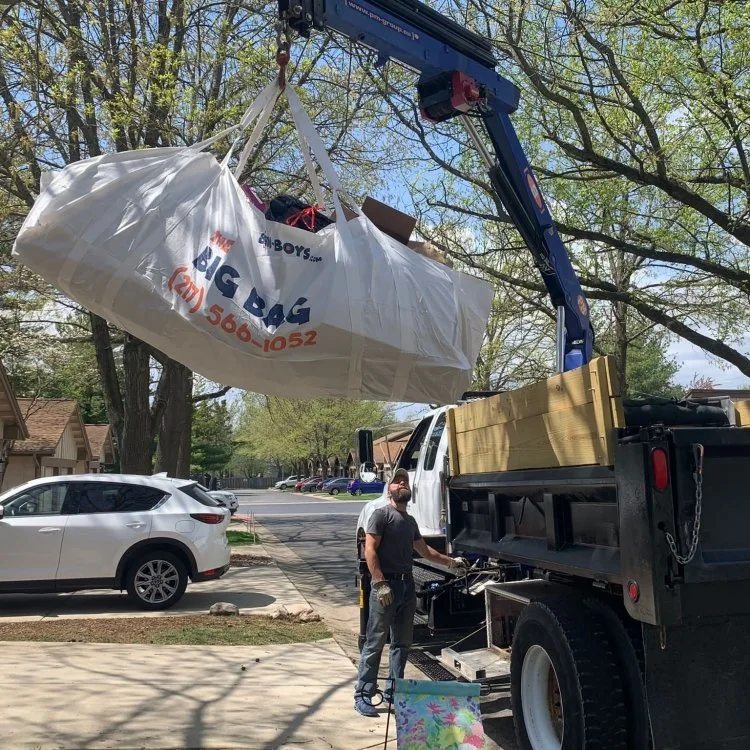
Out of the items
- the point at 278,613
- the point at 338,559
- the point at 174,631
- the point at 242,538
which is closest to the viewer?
the point at 174,631

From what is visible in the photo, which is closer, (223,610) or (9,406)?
(223,610)

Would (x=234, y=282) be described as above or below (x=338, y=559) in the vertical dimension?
above

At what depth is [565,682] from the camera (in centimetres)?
397

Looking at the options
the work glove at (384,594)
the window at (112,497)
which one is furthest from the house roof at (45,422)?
the work glove at (384,594)

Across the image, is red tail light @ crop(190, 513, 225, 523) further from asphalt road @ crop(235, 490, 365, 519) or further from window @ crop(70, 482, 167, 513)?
asphalt road @ crop(235, 490, 365, 519)

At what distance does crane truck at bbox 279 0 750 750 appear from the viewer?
3361 millimetres

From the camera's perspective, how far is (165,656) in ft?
24.1

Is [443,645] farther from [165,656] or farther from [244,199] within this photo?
[244,199]

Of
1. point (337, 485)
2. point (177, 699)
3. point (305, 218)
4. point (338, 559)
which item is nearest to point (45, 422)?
point (338, 559)

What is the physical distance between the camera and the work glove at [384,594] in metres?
5.98

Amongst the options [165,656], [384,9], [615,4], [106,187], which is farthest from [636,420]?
[615,4]

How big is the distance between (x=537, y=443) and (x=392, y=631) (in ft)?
8.53

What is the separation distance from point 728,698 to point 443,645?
3900 mm

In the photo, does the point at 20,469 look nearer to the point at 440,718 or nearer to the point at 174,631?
the point at 174,631
